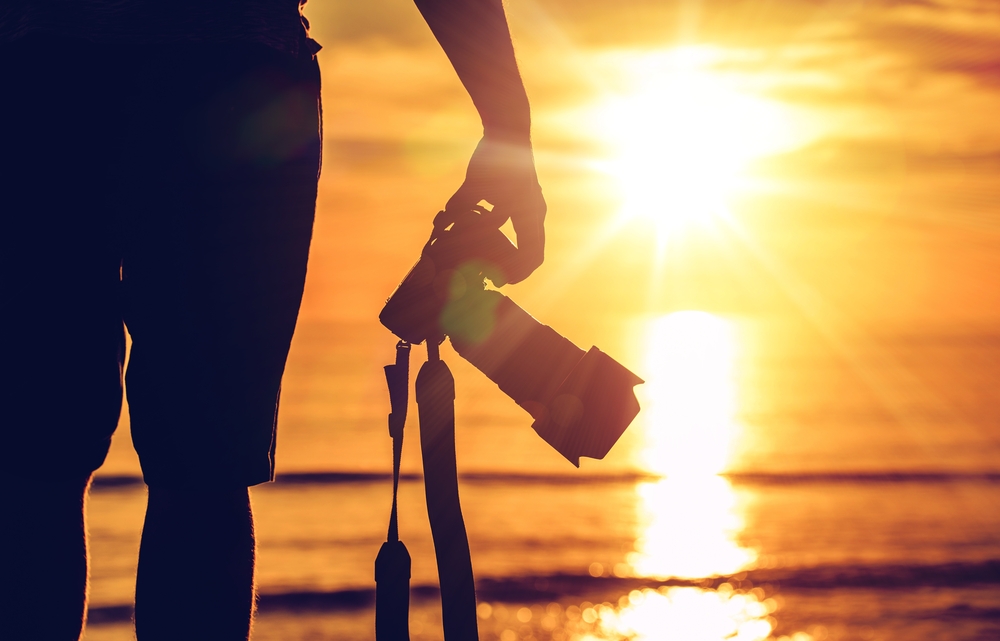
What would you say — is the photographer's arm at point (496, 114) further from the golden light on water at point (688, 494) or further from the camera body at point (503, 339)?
the golden light on water at point (688, 494)

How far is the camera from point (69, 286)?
4.38 feet

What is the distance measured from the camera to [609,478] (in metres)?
6.32

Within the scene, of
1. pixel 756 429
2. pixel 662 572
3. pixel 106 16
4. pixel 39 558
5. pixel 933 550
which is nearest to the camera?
pixel 106 16

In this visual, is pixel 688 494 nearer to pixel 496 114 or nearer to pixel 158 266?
pixel 496 114

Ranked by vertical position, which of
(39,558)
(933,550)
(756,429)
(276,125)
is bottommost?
(39,558)

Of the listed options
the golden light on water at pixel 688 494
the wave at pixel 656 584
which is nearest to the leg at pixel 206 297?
the wave at pixel 656 584

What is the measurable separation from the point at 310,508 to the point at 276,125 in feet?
13.8

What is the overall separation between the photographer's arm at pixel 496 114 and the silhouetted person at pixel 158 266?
0.24m

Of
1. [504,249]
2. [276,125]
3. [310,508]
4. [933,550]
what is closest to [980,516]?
[933,550]

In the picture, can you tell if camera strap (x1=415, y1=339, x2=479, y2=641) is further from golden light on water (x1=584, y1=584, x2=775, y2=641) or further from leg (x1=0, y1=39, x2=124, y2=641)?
golden light on water (x1=584, y1=584, x2=775, y2=641)

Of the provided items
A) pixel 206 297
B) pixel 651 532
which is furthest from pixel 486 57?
pixel 651 532

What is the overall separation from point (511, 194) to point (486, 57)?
224 mm

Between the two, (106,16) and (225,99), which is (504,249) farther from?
(106,16)

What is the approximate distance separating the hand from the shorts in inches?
10.4
